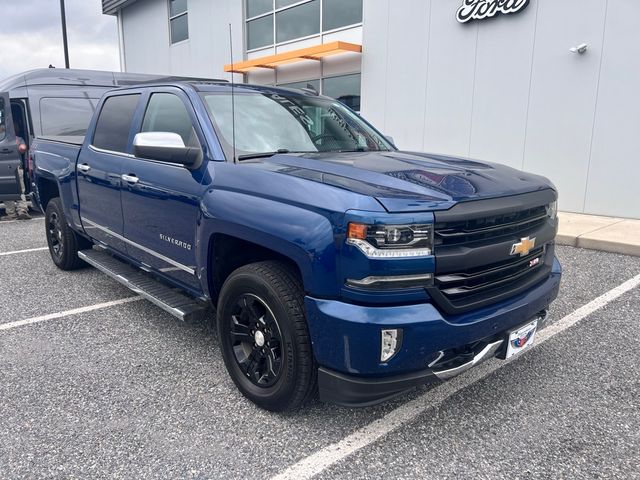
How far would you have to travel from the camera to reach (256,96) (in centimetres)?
366

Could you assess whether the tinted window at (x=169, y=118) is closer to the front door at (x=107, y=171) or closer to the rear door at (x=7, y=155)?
the front door at (x=107, y=171)

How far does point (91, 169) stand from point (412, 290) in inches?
133

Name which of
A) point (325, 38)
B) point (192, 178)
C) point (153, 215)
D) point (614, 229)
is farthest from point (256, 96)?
point (325, 38)

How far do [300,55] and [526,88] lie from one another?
5.38m

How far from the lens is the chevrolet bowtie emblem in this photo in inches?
105

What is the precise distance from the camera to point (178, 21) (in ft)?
58.5

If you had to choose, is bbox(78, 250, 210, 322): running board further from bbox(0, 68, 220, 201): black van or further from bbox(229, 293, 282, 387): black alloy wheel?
bbox(0, 68, 220, 201): black van

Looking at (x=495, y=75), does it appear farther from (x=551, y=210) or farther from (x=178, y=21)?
(x=178, y=21)

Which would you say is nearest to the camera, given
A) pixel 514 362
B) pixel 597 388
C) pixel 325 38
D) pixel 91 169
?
pixel 597 388

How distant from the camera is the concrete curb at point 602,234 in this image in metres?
6.37

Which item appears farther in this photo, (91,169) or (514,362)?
(91,169)

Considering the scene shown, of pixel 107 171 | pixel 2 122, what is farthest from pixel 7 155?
pixel 107 171

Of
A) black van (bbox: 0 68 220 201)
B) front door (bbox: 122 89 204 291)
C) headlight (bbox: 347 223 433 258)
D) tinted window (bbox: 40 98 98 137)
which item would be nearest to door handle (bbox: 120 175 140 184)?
front door (bbox: 122 89 204 291)

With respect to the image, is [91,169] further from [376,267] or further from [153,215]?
[376,267]
